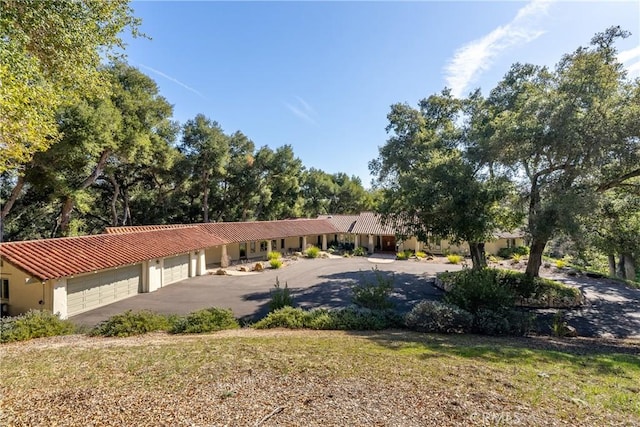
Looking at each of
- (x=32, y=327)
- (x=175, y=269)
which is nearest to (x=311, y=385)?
(x=32, y=327)

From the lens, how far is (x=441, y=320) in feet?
36.4

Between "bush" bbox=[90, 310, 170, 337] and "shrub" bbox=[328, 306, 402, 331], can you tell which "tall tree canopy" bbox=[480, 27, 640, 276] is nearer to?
"shrub" bbox=[328, 306, 402, 331]

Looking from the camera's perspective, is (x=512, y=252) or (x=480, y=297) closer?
(x=480, y=297)

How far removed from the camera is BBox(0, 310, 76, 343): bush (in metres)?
9.60

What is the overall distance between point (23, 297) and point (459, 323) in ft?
57.6

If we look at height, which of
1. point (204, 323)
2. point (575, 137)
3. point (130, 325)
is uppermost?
point (575, 137)

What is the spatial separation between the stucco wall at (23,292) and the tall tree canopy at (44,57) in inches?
268

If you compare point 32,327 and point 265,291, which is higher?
point 32,327

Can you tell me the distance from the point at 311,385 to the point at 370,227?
1293 inches

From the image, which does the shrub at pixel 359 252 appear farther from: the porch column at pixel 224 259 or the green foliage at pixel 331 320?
the green foliage at pixel 331 320

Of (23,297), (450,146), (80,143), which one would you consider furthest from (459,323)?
(80,143)

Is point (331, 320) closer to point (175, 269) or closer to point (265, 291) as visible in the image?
point (265, 291)

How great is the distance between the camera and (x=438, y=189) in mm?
16219

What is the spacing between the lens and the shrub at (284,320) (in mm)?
11477
